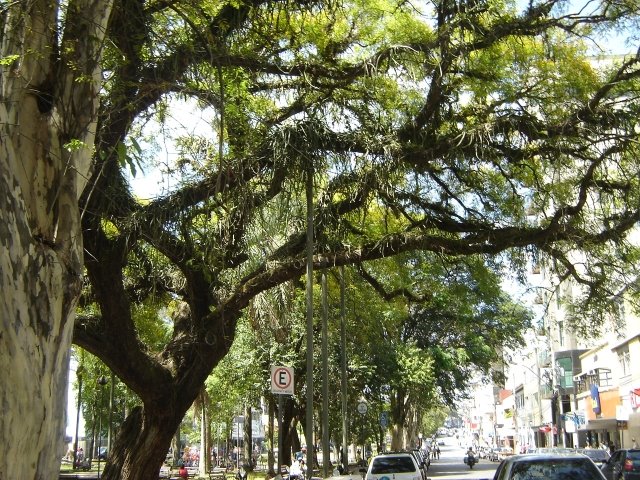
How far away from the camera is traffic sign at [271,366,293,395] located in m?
13.6

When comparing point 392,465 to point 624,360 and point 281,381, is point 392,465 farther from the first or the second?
point 624,360

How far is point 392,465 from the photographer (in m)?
18.7

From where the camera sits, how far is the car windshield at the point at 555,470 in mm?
9344

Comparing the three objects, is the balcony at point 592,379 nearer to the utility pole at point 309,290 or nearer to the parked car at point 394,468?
the parked car at point 394,468

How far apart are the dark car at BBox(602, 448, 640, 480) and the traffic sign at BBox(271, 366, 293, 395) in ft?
27.6

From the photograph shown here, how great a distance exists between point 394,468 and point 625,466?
221 inches

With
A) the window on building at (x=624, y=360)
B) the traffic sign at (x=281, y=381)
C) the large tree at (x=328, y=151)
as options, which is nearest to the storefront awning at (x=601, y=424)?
the window on building at (x=624, y=360)

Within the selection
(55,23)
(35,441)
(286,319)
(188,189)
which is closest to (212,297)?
(188,189)

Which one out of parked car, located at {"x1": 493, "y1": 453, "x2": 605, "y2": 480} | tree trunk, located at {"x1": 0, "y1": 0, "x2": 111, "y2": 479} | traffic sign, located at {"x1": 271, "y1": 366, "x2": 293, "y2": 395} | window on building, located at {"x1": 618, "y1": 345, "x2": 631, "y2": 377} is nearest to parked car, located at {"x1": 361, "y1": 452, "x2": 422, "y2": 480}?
traffic sign, located at {"x1": 271, "y1": 366, "x2": 293, "y2": 395}

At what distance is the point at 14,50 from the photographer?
671cm

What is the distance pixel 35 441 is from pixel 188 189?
7.01 metres

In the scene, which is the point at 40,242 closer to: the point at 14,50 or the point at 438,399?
the point at 14,50

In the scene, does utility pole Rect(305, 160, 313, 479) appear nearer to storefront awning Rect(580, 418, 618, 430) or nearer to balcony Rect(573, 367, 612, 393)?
storefront awning Rect(580, 418, 618, 430)

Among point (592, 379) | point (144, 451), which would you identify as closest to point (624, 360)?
point (592, 379)
